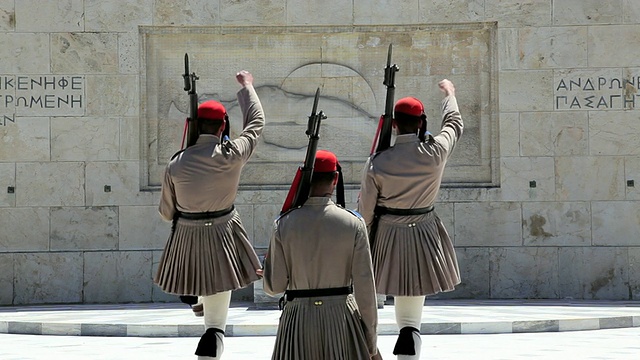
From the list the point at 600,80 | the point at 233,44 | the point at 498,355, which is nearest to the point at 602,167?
the point at 600,80

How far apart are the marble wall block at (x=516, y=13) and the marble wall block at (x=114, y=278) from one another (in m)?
5.06

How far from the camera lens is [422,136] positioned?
7348mm

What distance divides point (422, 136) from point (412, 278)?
91 cm

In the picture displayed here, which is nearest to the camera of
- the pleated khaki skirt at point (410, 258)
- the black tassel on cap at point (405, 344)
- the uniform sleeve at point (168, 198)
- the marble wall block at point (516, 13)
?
the black tassel on cap at point (405, 344)

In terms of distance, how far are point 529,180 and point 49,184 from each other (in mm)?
5749

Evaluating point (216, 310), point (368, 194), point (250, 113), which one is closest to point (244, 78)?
point (250, 113)

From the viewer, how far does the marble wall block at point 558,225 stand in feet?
44.7

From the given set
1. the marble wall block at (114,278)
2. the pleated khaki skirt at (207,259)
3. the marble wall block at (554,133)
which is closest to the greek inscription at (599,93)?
the marble wall block at (554,133)

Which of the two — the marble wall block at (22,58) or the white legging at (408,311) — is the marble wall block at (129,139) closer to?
the marble wall block at (22,58)

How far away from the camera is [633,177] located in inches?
538

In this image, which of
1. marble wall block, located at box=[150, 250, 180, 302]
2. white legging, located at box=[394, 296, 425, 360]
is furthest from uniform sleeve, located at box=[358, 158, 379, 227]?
marble wall block, located at box=[150, 250, 180, 302]

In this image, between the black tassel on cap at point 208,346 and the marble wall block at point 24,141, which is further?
the marble wall block at point 24,141

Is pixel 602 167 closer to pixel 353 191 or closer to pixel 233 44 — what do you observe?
pixel 353 191

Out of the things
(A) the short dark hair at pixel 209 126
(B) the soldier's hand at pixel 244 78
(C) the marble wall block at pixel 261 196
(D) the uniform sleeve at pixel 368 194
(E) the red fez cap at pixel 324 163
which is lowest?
(C) the marble wall block at pixel 261 196
